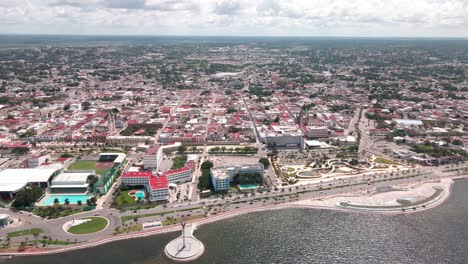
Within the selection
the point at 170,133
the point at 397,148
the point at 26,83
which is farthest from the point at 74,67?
the point at 397,148

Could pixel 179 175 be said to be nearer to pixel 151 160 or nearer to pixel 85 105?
pixel 151 160

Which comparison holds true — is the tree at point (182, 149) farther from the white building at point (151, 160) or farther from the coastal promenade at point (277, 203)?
the coastal promenade at point (277, 203)

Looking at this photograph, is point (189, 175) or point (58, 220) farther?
point (189, 175)

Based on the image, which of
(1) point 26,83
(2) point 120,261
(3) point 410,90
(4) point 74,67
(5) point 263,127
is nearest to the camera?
(2) point 120,261

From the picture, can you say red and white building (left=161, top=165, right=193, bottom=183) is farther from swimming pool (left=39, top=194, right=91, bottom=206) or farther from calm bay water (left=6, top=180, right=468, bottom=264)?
calm bay water (left=6, top=180, right=468, bottom=264)

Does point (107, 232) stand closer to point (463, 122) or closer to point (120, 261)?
point (120, 261)

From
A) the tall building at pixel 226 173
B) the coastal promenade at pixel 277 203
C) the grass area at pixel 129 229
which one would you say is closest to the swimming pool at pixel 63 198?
the coastal promenade at pixel 277 203

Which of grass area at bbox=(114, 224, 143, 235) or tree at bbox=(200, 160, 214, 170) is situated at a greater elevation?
tree at bbox=(200, 160, 214, 170)

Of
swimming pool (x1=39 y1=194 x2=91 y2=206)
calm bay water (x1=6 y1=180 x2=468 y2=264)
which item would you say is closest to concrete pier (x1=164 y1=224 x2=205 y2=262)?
calm bay water (x1=6 y1=180 x2=468 y2=264)
